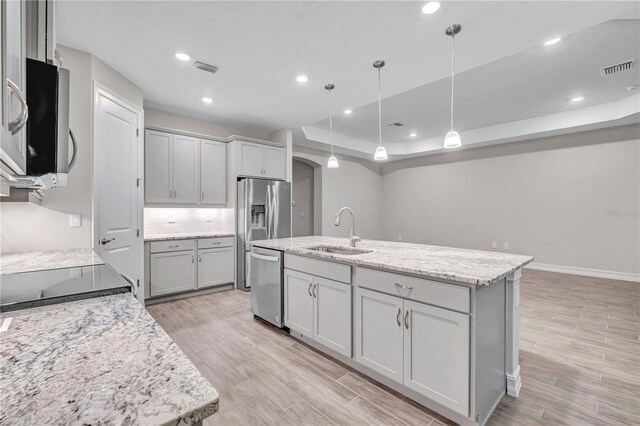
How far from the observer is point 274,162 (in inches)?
196

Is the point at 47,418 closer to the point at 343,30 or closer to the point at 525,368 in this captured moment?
the point at 343,30

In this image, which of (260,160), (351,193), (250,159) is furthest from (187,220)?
(351,193)

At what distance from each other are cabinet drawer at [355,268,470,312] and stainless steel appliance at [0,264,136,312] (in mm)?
1430

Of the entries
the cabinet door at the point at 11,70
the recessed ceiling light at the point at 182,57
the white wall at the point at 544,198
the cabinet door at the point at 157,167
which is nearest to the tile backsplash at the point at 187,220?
the cabinet door at the point at 157,167

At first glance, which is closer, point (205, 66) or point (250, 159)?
point (205, 66)

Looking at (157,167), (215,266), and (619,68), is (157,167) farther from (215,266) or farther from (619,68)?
(619,68)

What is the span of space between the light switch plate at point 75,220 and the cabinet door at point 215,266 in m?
1.69

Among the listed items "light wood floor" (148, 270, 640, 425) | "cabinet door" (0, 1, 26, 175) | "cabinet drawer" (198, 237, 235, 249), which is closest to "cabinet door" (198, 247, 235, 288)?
"cabinet drawer" (198, 237, 235, 249)

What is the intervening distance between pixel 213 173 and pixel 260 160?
792 millimetres

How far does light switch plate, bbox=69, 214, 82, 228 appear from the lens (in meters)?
2.56

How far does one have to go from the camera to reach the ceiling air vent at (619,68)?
326 centimetres

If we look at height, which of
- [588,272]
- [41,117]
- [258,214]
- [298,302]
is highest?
[41,117]

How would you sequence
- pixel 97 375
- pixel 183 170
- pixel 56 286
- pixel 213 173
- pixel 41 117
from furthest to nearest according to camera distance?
pixel 213 173, pixel 183 170, pixel 56 286, pixel 41 117, pixel 97 375

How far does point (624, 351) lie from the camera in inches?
98.7
